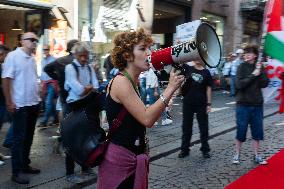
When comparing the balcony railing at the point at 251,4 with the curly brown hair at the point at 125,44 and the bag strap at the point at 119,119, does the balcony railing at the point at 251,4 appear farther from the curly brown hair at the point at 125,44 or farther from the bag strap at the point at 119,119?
the bag strap at the point at 119,119

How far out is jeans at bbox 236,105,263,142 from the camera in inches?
253

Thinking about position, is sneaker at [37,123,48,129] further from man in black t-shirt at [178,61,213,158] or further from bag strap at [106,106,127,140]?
bag strap at [106,106,127,140]

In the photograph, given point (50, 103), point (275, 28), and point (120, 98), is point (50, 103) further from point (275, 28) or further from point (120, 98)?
point (120, 98)

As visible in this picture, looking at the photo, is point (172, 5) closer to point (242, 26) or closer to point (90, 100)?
point (242, 26)

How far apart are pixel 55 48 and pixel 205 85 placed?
6.63 metres

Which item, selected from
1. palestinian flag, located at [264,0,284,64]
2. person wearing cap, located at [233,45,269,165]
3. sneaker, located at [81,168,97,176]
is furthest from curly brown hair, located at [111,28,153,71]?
person wearing cap, located at [233,45,269,165]

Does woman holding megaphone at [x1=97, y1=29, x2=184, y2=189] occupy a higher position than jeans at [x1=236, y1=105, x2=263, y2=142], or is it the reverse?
woman holding megaphone at [x1=97, y1=29, x2=184, y2=189]

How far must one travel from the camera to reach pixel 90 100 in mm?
3209

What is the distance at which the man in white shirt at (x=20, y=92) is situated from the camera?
542 cm

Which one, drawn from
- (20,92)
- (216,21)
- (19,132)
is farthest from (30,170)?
(216,21)

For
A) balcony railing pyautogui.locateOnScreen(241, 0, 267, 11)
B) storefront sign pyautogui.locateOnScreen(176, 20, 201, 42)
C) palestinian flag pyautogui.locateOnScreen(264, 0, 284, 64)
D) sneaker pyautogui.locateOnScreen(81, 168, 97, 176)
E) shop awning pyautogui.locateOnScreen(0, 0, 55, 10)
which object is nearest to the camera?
storefront sign pyautogui.locateOnScreen(176, 20, 201, 42)

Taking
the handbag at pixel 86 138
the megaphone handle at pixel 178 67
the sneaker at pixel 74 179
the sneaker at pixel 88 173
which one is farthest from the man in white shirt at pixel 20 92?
the megaphone handle at pixel 178 67

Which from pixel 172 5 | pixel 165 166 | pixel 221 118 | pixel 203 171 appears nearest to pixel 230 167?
pixel 203 171

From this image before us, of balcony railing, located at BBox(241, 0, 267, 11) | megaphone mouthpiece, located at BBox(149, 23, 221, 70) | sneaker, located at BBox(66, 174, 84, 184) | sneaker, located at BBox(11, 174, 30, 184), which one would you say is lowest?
sneaker, located at BBox(66, 174, 84, 184)
